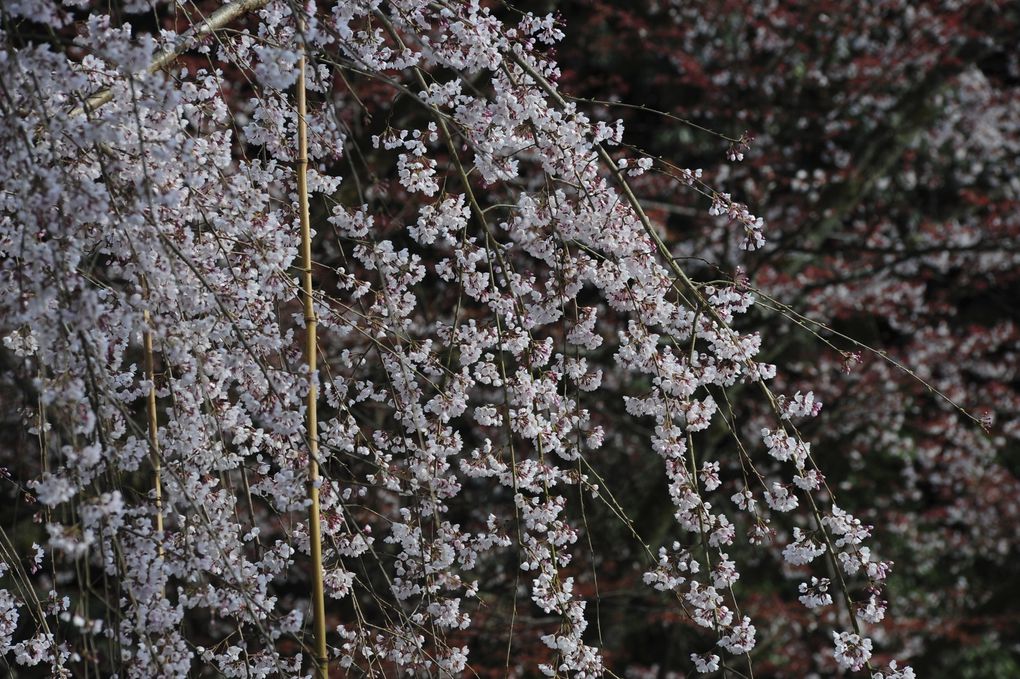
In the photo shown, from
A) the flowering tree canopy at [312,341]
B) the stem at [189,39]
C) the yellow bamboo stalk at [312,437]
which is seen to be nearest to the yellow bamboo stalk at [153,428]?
the flowering tree canopy at [312,341]

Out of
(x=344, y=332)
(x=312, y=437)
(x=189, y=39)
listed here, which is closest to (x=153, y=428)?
(x=312, y=437)

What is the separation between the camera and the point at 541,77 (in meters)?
1.85

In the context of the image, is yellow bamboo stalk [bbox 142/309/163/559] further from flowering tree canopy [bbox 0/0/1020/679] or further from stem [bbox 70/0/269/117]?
stem [bbox 70/0/269/117]

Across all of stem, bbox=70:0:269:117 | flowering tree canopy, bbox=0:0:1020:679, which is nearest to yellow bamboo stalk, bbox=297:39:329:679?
flowering tree canopy, bbox=0:0:1020:679

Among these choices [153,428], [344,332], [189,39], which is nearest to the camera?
[189,39]

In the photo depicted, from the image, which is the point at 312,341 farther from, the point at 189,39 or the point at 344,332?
the point at 189,39

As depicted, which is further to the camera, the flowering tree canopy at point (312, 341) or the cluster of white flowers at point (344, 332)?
the cluster of white flowers at point (344, 332)

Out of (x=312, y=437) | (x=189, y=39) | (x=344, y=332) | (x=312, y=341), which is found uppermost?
(x=189, y=39)

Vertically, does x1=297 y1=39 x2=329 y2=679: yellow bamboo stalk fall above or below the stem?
below

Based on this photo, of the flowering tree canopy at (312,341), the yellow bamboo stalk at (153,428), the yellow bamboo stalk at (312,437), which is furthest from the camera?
the yellow bamboo stalk at (312,437)

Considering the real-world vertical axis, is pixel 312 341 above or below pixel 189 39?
below

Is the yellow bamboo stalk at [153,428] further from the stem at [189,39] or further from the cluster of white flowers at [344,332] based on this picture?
the stem at [189,39]

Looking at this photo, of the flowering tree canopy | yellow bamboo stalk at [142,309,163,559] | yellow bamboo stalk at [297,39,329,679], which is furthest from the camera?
yellow bamboo stalk at [297,39,329,679]

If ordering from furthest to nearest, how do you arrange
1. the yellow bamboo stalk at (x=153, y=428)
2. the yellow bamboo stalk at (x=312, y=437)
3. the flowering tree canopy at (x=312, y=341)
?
the yellow bamboo stalk at (x=312, y=437) < the yellow bamboo stalk at (x=153, y=428) < the flowering tree canopy at (x=312, y=341)
